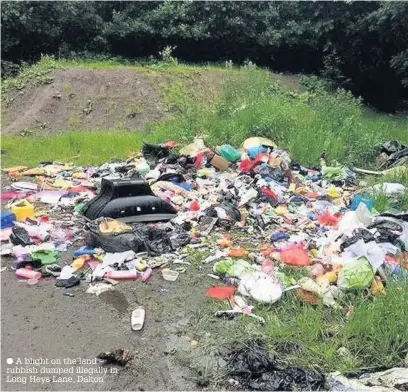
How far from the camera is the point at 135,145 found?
812 cm

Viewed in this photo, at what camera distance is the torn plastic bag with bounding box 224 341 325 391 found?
9.27 feet

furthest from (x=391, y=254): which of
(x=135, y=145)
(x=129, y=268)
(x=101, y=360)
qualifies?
(x=135, y=145)

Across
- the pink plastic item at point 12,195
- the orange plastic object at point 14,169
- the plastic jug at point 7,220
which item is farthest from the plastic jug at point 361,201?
the orange plastic object at point 14,169

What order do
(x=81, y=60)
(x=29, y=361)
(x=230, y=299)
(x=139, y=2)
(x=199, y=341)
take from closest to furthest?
(x=29, y=361) → (x=199, y=341) → (x=230, y=299) → (x=81, y=60) → (x=139, y=2)

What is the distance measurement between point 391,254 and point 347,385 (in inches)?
56.8

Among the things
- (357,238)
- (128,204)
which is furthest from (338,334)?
(128,204)

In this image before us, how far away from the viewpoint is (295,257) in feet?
13.5

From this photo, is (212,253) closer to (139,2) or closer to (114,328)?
(114,328)

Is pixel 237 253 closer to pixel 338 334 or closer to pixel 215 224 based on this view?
pixel 215 224

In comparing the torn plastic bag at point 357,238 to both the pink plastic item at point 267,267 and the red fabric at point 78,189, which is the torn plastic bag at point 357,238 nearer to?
the pink plastic item at point 267,267

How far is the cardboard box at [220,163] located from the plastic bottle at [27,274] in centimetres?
314

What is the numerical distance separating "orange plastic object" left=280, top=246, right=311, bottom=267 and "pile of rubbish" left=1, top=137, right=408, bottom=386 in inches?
0.5

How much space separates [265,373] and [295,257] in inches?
53.3

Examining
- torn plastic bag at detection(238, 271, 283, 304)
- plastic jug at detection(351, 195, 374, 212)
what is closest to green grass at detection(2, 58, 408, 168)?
plastic jug at detection(351, 195, 374, 212)
